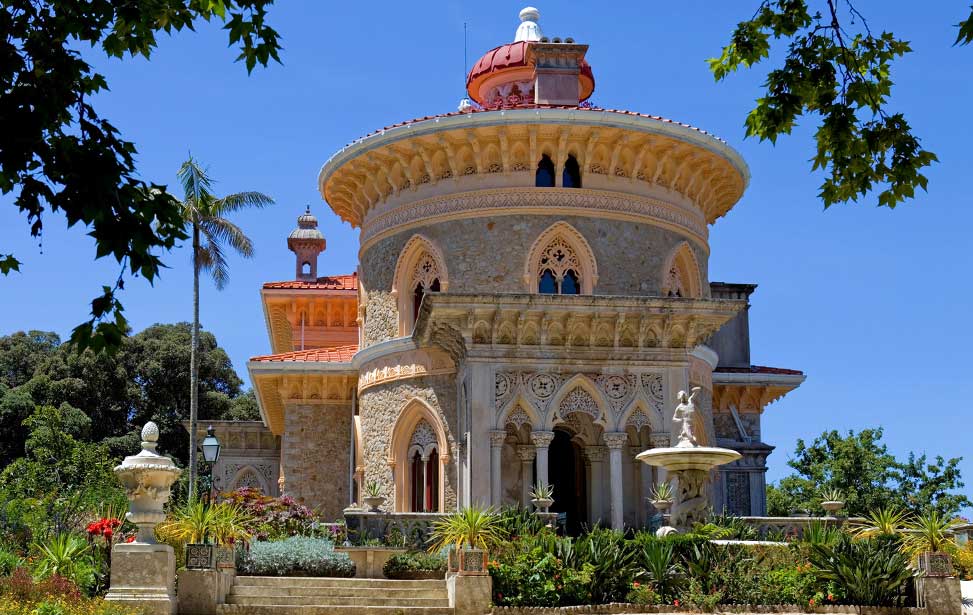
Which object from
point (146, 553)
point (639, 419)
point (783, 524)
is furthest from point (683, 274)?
point (146, 553)

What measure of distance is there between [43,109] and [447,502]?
62.6ft

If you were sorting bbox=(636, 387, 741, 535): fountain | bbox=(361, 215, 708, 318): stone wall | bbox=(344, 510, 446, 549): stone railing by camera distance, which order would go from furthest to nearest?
1. bbox=(361, 215, 708, 318): stone wall
2. bbox=(344, 510, 446, 549): stone railing
3. bbox=(636, 387, 741, 535): fountain

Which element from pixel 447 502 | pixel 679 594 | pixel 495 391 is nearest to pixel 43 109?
pixel 679 594

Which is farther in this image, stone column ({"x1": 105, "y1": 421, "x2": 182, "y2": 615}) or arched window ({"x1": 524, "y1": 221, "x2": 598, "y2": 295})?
arched window ({"x1": 524, "y1": 221, "x2": 598, "y2": 295})

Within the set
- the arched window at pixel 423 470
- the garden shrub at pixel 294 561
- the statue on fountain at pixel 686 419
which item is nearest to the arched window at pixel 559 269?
the arched window at pixel 423 470

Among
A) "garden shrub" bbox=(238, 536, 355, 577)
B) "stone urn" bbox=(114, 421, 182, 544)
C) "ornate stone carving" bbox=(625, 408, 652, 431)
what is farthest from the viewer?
"ornate stone carving" bbox=(625, 408, 652, 431)

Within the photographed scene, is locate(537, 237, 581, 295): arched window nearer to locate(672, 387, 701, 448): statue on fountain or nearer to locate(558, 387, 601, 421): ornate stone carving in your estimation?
locate(558, 387, 601, 421): ornate stone carving

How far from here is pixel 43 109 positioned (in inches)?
281

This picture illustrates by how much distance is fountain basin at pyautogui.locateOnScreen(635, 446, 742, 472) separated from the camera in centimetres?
1942

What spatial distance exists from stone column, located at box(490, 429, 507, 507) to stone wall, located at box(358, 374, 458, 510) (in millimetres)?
2923

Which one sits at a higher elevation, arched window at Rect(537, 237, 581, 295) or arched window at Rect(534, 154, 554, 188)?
arched window at Rect(534, 154, 554, 188)

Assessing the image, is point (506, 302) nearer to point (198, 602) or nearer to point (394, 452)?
point (394, 452)

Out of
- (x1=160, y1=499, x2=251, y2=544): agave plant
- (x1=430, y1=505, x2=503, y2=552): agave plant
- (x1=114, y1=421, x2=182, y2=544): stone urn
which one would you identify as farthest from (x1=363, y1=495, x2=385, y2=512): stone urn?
(x1=114, y1=421, x2=182, y2=544): stone urn

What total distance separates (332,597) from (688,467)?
588cm
